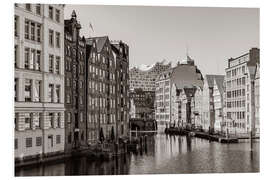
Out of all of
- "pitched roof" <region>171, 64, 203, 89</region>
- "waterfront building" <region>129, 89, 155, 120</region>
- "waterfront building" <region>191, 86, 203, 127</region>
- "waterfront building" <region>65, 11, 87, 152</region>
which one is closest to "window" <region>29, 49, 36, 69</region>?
"waterfront building" <region>65, 11, 87, 152</region>

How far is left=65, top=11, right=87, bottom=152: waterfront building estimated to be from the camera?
34.1 ft

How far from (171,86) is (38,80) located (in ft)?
12.0

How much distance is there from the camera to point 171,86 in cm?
1126

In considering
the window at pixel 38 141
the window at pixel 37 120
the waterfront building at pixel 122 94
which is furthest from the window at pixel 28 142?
the waterfront building at pixel 122 94

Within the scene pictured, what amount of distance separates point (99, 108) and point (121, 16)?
2.53 m

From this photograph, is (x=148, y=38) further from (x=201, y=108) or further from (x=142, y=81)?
(x=201, y=108)

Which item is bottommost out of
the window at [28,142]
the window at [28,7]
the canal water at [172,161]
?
the canal water at [172,161]

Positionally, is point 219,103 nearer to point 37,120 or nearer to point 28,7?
point 37,120

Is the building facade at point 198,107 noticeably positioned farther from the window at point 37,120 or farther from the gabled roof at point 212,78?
the window at point 37,120

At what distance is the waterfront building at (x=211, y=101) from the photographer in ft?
36.4

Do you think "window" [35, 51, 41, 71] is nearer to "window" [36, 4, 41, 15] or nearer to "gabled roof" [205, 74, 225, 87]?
"window" [36, 4, 41, 15]

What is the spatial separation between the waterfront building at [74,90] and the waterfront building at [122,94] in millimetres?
929

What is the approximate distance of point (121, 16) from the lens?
10305 mm

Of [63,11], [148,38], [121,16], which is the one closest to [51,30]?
[63,11]
